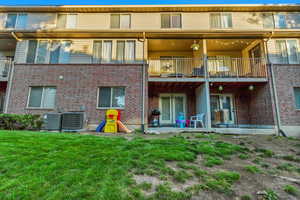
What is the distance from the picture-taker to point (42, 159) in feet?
11.1

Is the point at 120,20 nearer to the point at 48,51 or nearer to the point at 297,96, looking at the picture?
the point at 48,51

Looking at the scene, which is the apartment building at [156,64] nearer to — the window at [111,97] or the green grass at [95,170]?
the window at [111,97]

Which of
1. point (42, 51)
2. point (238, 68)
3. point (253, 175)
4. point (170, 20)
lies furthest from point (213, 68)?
point (42, 51)

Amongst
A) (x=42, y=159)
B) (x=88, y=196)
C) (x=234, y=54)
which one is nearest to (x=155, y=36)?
(x=234, y=54)

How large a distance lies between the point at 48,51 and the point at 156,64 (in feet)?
22.1

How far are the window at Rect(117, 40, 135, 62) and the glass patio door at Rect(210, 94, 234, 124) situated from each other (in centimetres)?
607

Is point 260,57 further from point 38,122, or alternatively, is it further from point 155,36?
point 38,122

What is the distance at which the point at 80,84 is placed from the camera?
355 inches

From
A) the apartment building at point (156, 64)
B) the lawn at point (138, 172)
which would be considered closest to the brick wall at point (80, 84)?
the apartment building at point (156, 64)

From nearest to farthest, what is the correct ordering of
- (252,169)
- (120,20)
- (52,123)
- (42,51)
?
(252,169) → (52,123) → (42,51) → (120,20)

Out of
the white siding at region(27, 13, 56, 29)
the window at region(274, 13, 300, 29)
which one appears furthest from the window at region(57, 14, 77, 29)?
the window at region(274, 13, 300, 29)

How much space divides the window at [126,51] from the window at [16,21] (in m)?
6.94

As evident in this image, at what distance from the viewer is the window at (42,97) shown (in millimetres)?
8891

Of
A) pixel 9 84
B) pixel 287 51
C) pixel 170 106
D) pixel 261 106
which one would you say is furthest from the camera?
pixel 170 106
